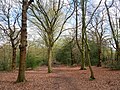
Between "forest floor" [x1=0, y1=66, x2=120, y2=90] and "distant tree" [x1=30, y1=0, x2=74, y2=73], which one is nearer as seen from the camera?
"forest floor" [x1=0, y1=66, x2=120, y2=90]

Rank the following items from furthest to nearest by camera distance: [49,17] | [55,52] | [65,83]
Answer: [55,52]
[49,17]
[65,83]

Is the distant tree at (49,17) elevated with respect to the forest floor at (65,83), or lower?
elevated

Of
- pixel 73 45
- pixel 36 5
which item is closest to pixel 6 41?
pixel 36 5

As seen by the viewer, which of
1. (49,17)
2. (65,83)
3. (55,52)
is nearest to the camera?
(65,83)

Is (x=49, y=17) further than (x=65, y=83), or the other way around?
(x=49, y=17)

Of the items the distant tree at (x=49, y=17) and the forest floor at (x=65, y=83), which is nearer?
the forest floor at (x=65, y=83)

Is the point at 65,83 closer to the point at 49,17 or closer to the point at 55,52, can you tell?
the point at 49,17

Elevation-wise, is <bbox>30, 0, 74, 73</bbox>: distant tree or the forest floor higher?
<bbox>30, 0, 74, 73</bbox>: distant tree

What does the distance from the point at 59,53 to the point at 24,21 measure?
45.6 metres

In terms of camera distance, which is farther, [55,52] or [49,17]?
[55,52]

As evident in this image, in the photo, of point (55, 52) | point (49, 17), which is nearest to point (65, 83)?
point (49, 17)

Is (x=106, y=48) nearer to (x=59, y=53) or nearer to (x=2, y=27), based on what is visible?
(x=59, y=53)

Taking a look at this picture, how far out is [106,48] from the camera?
52312 millimetres

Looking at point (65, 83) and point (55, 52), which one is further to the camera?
point (55, 52)
